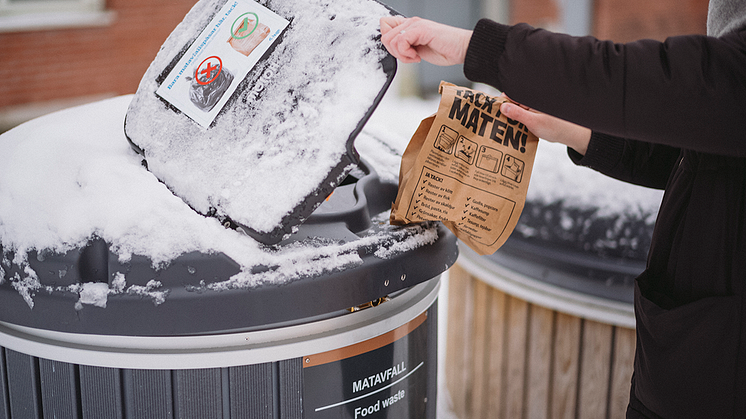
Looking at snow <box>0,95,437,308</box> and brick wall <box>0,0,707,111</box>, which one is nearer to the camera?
snow <box>0,95,437,308</box>

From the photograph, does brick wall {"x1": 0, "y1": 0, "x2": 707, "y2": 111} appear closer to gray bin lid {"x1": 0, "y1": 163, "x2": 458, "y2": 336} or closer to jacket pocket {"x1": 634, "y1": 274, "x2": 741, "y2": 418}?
gray bin lid {"x1": 0, "y1": 163, "x2": 458, "y2": 336}

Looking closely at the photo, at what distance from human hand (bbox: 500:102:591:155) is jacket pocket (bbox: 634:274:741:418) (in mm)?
325

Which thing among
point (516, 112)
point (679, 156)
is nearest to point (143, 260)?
point (516, 112)

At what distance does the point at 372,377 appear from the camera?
1104 millimetres

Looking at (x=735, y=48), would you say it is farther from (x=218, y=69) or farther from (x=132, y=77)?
(x=132, y=77)

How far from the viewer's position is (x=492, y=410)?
201cm

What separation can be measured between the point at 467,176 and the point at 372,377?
40 centimetres

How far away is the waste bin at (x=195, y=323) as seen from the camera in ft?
3.14

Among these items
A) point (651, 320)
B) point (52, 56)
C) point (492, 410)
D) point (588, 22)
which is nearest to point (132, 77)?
point (52, 56)

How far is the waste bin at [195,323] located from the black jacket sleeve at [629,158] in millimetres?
395

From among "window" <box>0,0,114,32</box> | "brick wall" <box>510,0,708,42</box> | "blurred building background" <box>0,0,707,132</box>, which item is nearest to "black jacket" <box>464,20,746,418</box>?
"blurred building background" <box>0,0,707,132</box>

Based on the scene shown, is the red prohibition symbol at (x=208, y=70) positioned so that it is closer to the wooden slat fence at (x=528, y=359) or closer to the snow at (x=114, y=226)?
the snow at (x=114, y=226)

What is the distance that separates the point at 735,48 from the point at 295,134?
2.18ft

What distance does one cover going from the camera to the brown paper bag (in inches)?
44.4
